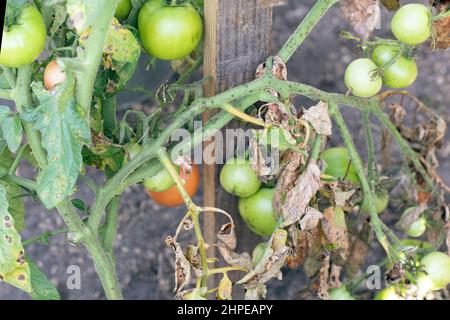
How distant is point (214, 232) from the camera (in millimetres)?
1321

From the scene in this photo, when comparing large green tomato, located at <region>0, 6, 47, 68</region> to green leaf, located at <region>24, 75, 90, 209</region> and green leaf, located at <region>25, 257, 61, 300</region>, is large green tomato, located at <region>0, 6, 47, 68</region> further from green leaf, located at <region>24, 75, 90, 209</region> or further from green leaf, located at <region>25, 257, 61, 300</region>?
green leaf, located at <region>25, 257, 61, 300</region>

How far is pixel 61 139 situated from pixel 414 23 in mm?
595

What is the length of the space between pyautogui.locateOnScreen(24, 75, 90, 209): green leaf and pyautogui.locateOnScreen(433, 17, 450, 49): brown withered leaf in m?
0.62

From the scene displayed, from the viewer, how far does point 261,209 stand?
1.21 m

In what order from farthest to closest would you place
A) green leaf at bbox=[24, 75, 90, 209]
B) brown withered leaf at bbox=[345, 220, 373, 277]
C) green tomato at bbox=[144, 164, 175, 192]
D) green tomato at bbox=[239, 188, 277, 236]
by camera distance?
brown withered leaf at bbox=[345, 220, 373, 277] → green tomato at bbox=[239, 188, 277, 236] → green tomato at bbox=[144, 164, 175, 192] → green leaf at bbox=[24, 75, 90, 209]

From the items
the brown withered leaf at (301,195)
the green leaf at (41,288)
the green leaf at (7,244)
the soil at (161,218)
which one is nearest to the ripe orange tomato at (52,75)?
the green leaf at (7,244)

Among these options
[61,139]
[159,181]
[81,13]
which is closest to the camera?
[81,13]

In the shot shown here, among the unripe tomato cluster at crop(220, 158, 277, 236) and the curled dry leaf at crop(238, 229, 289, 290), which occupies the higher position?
the unripe tomato cluster at crop(220, 158, 277, 236)

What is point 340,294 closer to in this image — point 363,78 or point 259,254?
point 259,254

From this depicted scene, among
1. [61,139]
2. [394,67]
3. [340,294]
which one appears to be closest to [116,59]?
[61,139]

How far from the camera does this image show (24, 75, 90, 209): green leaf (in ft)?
2.86

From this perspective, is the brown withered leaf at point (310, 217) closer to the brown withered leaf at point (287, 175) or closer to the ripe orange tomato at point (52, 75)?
the brown withered leaf at point (287, 175)

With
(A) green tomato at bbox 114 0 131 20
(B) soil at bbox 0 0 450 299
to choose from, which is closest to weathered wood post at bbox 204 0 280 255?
(A) green tomato at bbox 114 0 131 20
